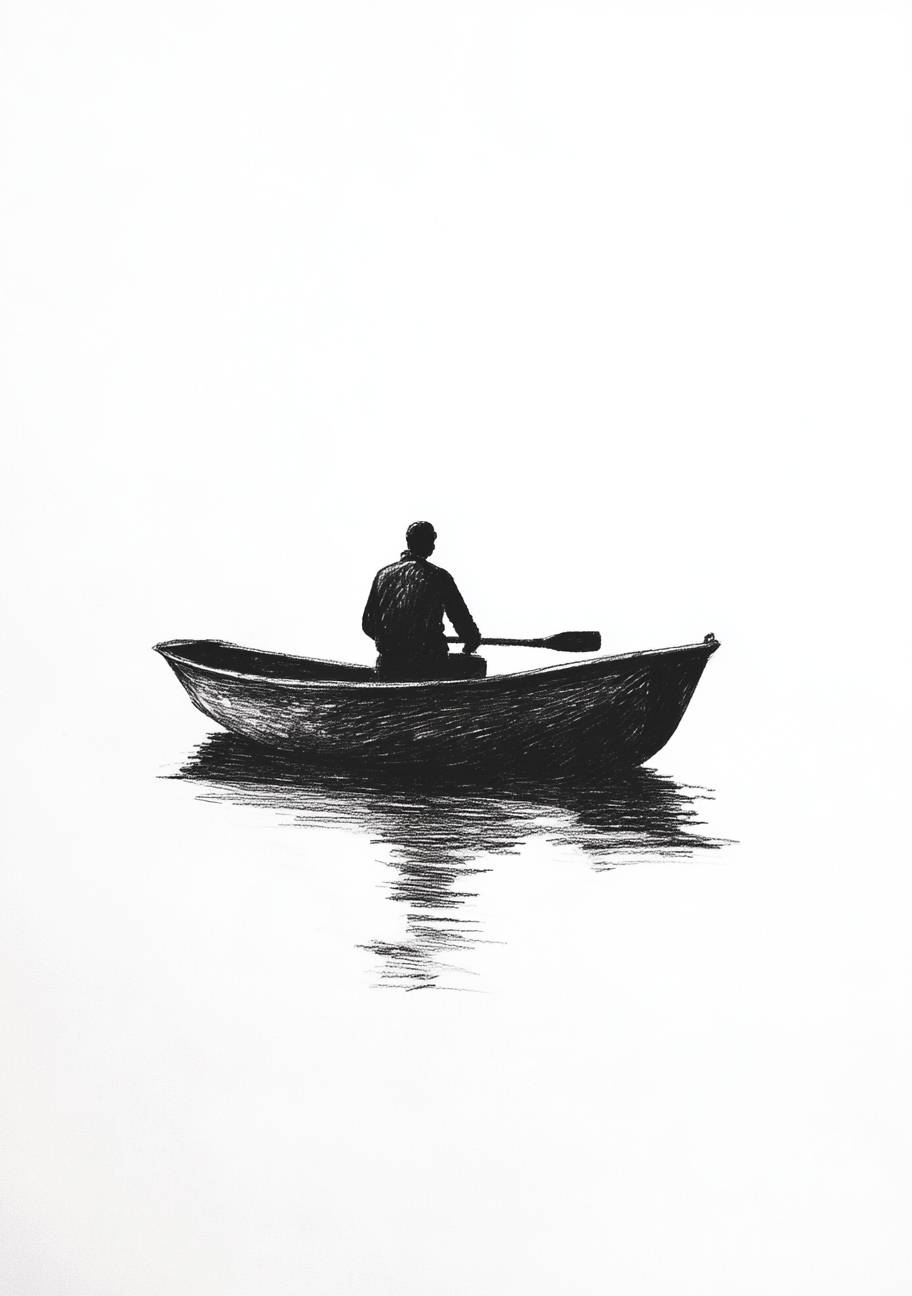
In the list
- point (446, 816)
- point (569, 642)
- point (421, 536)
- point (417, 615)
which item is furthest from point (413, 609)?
point (446, 816)

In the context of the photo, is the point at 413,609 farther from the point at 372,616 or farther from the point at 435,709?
the point at 435,709

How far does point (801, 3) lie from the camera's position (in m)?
1.64

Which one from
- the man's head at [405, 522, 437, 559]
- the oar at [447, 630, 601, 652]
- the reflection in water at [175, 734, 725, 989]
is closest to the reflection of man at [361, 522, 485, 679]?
the man's head at [405, 522, 437, 559]

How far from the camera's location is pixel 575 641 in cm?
177

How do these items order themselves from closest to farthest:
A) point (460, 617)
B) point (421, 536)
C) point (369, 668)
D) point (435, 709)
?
point (421, 536), point (460, 617), point (369, 668), point (435, 709)

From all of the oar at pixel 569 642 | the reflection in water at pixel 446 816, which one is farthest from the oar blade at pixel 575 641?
the reflection in water at pixel 446 816

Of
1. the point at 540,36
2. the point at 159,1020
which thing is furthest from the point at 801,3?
the point at 159,1020

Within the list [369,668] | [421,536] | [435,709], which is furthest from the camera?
[435,709]

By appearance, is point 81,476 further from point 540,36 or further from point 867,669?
point 867,669

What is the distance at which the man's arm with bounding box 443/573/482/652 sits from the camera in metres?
1.78

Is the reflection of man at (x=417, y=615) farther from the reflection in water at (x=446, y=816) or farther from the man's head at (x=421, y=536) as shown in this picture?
the reflection in water at (x=446, y=816)

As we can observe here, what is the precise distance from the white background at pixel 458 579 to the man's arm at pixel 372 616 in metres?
0.02

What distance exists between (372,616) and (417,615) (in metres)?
0.08

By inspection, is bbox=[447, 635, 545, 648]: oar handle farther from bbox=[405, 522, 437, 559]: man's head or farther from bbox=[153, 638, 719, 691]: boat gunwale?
bbox=[405, 522, 437, 559]: man's head
